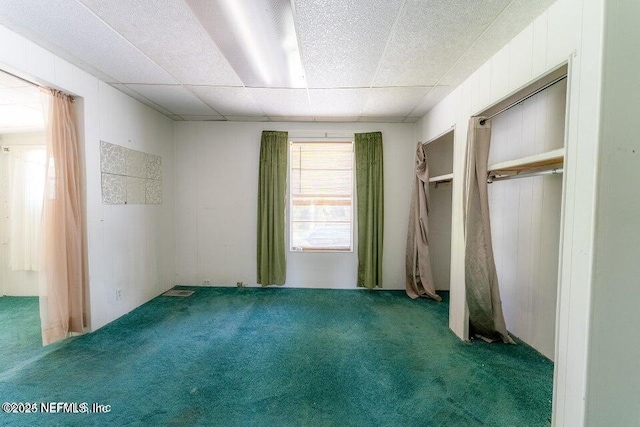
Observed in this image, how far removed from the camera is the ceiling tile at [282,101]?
2697 millimetres

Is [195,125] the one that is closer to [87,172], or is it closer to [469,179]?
[87,172]

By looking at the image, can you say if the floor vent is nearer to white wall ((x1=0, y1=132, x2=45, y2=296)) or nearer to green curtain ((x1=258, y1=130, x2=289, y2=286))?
green curtain ((x1=258, y1=130, x2=289, y2=286))

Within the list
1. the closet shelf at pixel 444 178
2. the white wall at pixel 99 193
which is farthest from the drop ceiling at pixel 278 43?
the closet shelf at pixel 444 178

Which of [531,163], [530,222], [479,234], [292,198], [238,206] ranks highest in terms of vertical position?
[531,163]

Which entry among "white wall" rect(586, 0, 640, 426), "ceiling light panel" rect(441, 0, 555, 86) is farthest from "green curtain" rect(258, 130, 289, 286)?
"white wall" rect(586, 0, 640, 426)

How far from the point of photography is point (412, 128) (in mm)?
3670

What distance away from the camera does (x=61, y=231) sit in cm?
219

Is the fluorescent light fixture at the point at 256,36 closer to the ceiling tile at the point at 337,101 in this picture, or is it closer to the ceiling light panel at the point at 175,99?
the ceiling tile at the point at 337,101

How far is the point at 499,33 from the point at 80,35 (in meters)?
2.87

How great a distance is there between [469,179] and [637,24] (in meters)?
1.31

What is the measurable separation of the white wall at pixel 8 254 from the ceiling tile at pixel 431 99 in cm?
479

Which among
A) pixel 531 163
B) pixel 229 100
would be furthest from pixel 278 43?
pixel 531 163

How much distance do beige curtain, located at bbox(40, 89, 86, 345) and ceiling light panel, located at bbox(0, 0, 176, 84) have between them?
464 mm

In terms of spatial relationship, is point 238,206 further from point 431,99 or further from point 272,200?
point 431,99
